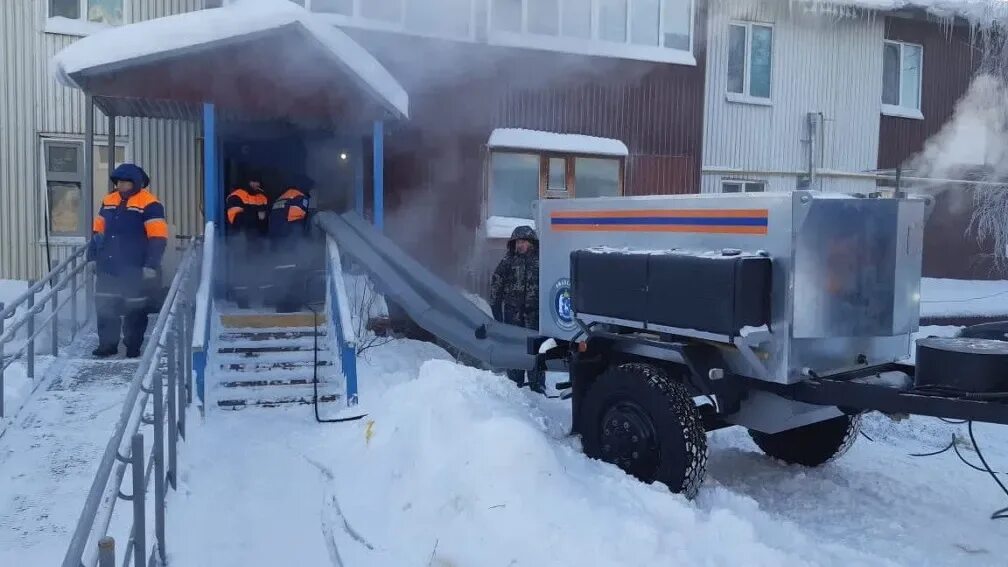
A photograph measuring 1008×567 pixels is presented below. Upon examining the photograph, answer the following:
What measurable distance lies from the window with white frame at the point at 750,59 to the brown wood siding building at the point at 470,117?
1899 millimetres

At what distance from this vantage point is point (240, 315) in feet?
27.2

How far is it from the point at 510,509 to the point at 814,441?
2692 mm

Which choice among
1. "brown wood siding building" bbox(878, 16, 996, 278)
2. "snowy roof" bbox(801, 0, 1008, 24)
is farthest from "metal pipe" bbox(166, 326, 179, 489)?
"brown wood siding building" bbox(878, 16, 996, 278)

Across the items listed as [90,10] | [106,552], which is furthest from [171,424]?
[90,10]

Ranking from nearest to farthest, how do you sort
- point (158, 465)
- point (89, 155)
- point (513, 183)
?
point (158, 465), point (89, 155), point (513, 183)

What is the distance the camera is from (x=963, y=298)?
52.4 feet

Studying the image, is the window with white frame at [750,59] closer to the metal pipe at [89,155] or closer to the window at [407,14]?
the window at [407,14]

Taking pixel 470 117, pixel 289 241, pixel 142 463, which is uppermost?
pixel 470 117

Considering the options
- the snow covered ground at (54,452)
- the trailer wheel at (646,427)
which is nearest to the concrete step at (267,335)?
the snow covered ground at (54,452)

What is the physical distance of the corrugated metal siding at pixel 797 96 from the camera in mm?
14570

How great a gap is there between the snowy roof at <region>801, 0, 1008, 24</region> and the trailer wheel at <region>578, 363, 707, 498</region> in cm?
1199

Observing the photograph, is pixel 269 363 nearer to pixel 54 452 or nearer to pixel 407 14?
pixel 54 452

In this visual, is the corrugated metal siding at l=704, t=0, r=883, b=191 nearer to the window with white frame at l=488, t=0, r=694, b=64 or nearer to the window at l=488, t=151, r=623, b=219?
the window with white frame at l=488, t=0, r=694, b=64

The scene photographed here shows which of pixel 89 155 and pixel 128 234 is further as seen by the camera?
pixel 89 155
